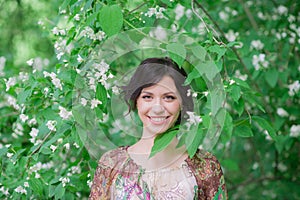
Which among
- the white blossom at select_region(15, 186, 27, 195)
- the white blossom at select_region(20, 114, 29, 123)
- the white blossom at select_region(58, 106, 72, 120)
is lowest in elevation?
the white blossom at select_region(15, 186, 27, 195)

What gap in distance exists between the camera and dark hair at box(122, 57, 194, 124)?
165cm

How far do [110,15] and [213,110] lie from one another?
1.38ft

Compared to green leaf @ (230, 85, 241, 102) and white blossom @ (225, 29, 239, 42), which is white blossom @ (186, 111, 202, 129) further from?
white blossom @ (225, 29, 239, 42)

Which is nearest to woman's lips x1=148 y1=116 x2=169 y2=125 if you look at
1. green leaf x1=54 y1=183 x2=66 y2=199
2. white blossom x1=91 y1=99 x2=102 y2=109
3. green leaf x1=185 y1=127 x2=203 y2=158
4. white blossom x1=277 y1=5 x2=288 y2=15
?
green leaf x1=185 y1=127 x2=203 y2=158

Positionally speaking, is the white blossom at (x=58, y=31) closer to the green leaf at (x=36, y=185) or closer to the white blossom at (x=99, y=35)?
the white blossom at (x=99, y=35)

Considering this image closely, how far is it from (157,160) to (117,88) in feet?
0.91

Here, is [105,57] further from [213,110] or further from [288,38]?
[288,38]

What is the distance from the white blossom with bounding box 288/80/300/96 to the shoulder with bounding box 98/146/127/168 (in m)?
1.48

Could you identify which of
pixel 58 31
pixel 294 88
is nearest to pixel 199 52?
pixel 58 31

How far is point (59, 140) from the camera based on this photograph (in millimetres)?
2121

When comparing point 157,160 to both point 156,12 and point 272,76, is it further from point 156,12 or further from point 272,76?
point 272,76

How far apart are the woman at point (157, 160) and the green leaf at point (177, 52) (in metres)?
0.02

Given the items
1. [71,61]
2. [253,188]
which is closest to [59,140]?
[71,61]

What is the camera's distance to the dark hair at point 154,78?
1.65 meters
